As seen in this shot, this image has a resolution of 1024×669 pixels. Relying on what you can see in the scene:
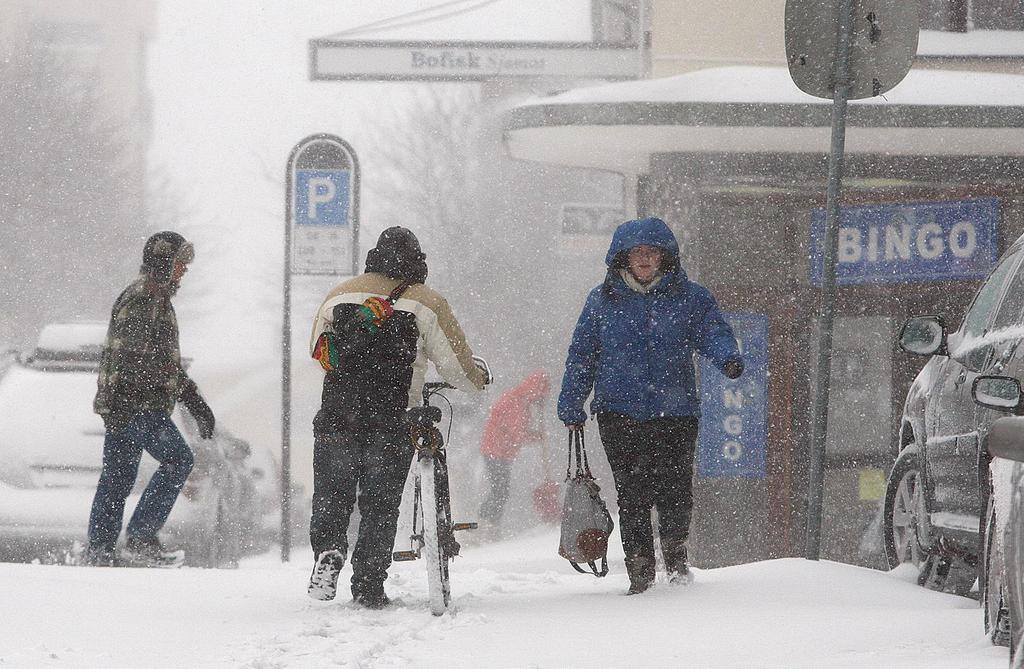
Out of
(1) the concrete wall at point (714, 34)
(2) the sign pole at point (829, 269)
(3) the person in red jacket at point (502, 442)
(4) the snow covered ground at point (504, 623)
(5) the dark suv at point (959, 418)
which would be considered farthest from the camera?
(3) the person in red jacket at point (502, 442)

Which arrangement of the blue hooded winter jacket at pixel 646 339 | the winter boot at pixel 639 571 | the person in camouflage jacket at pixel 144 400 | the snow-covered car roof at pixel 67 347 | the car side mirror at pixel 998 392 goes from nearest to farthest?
the car side mirror at pixel 998 392
the blue hooded winter jacket at pixel 646 339
the winter boot at pixel 639 571
the person in camouflage jacket at pixel 144 400
the snow-covered car roof at pixel 67 347

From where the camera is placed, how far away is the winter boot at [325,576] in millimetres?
7152

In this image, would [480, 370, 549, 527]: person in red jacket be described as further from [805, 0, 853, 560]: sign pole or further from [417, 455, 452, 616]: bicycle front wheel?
[417, 455, 452, 616]: bicycle front wheel

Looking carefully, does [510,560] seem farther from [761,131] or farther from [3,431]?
[3,431]

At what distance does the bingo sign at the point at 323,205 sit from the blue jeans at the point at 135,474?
126 inches

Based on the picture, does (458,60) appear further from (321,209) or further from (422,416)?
(422,416)

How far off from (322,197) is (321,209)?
82 millimetres

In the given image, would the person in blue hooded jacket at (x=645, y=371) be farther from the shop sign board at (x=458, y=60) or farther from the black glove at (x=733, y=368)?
the shop sign board at (x=458, y=60)

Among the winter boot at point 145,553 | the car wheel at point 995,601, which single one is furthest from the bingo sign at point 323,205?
the car wheel at point 995,601

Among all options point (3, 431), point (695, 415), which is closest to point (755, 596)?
point (695, 415)

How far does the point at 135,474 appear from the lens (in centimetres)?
919

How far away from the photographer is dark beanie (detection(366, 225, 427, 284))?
23.5 ft

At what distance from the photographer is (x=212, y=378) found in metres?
58.0

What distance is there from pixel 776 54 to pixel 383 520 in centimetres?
807
